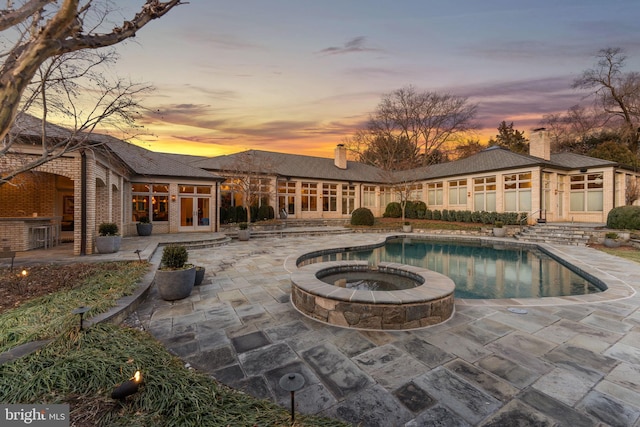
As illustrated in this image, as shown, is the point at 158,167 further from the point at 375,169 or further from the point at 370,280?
the point at 375,169

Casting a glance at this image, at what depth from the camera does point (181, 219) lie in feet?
48.4

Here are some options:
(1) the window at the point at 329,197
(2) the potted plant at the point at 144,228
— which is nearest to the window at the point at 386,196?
(1) the window at the point at 329,197

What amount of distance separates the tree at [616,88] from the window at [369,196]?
19909mm

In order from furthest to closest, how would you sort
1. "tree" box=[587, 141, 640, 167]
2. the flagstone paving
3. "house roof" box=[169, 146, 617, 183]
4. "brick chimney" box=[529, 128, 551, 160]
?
"tree" box=[587, 141, 640, 167] < "brick chimney" box=[529, 128, 551, 160] < "house roof" box=[169, 146, 617, 183] < the flagstone paving

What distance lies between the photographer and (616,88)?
22.8 meters

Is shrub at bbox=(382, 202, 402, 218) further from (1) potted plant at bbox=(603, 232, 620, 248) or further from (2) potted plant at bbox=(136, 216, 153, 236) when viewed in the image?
(2) potted plant at bbox=(136, 216, 153, 236)

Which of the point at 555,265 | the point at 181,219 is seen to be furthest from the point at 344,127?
the point at 555,265

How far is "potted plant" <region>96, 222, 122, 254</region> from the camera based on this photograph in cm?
814

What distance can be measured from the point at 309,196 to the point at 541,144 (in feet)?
54.9

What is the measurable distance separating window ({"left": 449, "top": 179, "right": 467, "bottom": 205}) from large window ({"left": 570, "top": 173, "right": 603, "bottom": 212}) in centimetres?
623

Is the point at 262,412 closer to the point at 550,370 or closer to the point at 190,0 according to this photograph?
the point at 550,370

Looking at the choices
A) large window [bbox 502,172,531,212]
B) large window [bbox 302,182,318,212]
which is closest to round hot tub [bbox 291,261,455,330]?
large window [bbox 502,172,531,212]

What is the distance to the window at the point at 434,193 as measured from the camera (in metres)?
22.3

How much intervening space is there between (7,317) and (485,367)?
5874mm
